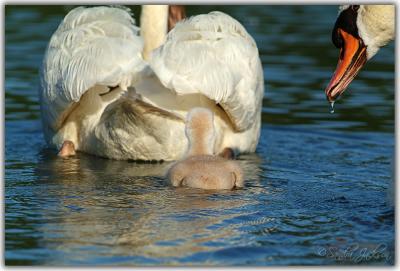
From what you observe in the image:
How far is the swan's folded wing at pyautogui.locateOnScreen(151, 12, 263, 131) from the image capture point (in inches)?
363

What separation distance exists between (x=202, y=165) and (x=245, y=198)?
483mm

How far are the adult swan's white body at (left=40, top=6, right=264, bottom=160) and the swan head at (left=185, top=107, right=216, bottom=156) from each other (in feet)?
0.83

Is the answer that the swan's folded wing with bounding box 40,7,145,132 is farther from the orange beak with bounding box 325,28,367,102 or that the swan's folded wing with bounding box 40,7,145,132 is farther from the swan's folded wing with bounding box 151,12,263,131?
the orange beak with bounding box 325,28,367,102

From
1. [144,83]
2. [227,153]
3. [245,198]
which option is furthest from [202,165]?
[227,153]

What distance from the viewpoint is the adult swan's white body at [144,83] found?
9320 millimetres

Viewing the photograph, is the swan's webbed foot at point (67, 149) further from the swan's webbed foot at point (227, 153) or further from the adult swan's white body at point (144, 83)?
the swan's webbed foot at point (227, 153)

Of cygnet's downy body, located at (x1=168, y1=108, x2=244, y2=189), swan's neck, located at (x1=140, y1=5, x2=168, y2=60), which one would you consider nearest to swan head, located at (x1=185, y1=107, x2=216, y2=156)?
cygnet's downy body, located at (x1=168, y1=108, x2=244, y2=189)

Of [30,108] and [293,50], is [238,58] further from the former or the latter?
[293,50]

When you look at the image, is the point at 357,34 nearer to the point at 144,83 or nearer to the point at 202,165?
the point at 202,165

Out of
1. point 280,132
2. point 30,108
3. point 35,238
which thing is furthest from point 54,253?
point 30,108

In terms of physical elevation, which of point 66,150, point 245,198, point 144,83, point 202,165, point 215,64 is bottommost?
point 66,150

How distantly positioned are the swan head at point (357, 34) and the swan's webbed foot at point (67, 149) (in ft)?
9.10

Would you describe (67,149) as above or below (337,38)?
below

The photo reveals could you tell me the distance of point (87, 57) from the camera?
953cm
